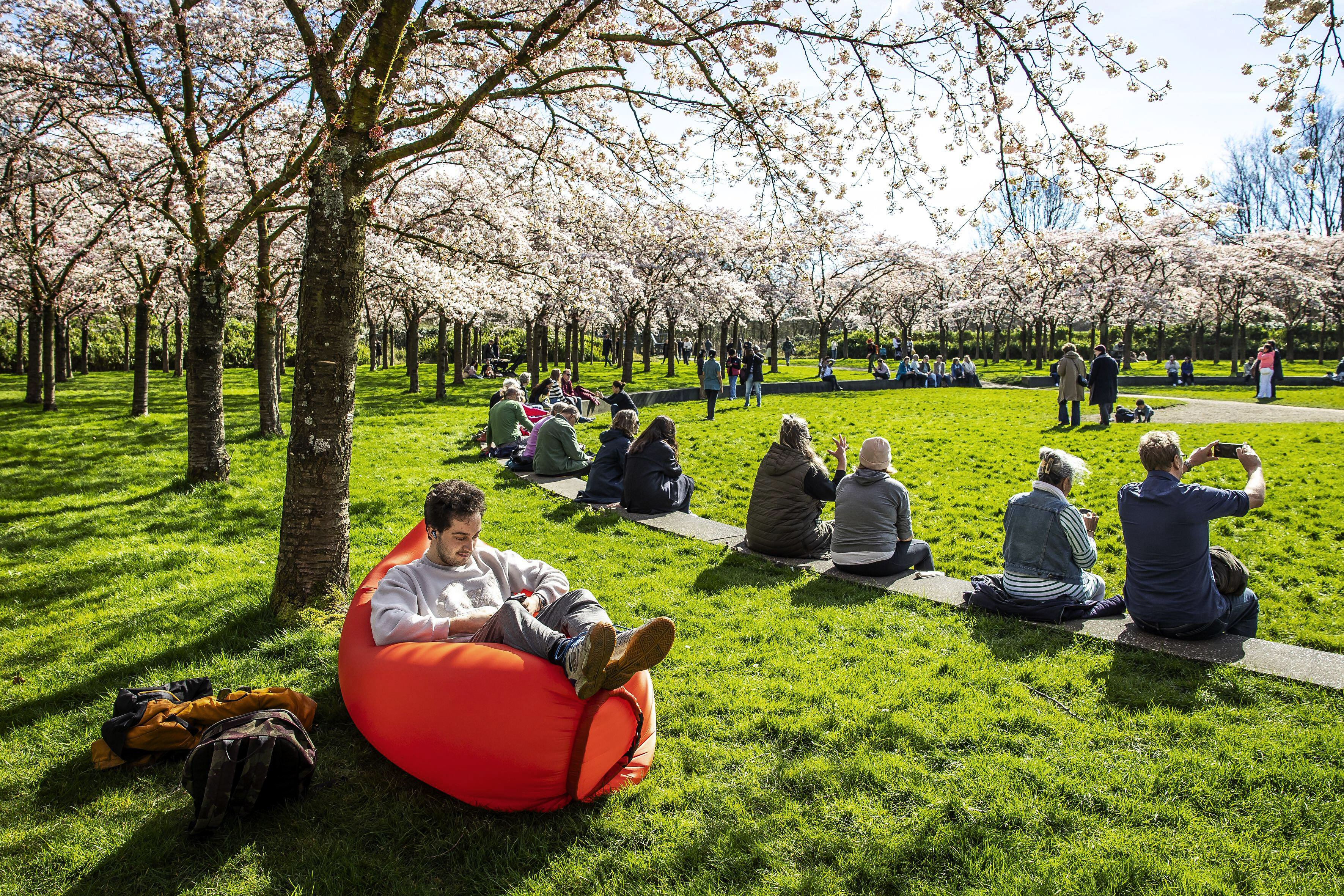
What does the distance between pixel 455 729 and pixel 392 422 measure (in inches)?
573

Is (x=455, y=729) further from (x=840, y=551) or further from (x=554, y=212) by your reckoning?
(x=554, y=212)

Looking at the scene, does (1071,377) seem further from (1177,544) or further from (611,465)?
(1177,544)

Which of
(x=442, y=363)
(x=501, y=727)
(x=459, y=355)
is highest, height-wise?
(x=459, y=355)

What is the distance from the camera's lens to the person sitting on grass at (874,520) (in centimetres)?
614

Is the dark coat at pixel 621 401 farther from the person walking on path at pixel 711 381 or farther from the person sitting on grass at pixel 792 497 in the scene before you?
the person sitting on grass at pixel 792 497

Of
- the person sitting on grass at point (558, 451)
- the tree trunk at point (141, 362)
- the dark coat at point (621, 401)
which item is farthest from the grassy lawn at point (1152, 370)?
the tree trunk at point (141, 362)

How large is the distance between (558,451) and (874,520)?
5.74 metres

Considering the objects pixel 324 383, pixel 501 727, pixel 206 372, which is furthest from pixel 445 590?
pixel 206 372

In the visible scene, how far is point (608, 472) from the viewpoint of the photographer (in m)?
9.29

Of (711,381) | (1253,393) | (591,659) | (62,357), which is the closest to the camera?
(591,659)

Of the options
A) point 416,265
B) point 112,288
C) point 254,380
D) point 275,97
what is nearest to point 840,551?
point 275,97

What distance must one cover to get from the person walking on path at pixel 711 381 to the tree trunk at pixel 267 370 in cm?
917

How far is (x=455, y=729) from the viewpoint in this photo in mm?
3084

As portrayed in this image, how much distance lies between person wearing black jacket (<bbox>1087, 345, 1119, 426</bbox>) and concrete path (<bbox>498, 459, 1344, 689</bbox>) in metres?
11.7
